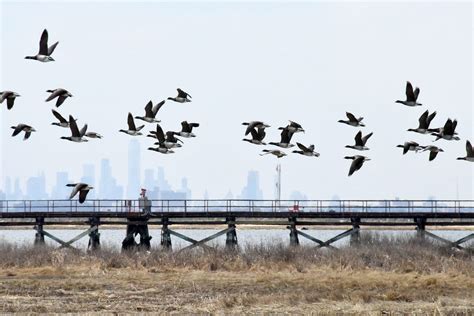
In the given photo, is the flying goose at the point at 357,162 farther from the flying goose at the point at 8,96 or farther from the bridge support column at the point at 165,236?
the bridge support column at the point at 165,236

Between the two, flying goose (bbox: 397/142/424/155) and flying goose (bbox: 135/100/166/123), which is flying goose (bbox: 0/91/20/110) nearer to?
flying goose (bbox: 135/100/166/123)

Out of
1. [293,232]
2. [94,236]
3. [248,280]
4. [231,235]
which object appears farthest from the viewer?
[293,232]

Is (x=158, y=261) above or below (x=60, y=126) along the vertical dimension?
below

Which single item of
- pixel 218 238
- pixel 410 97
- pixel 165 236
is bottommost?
pixel 218 238

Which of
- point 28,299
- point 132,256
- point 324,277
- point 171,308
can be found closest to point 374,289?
point 324,277

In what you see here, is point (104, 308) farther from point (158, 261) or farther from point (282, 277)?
point (158, 261)

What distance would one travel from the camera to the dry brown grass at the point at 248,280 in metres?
28.2

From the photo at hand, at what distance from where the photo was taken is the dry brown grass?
92.7ft

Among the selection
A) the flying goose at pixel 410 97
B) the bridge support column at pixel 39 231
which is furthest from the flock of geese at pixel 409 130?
the bridge support column at pixel 39 231

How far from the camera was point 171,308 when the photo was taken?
27562 millimetres

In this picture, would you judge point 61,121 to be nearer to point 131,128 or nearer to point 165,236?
point 131,128

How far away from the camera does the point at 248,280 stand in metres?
36.0

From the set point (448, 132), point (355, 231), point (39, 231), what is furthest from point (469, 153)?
point (39, 231)

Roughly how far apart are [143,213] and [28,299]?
71.7ft
